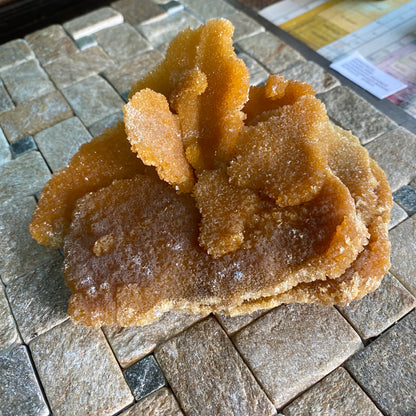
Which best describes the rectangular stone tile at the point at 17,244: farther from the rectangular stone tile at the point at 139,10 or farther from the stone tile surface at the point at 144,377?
the rectangular stone tile at the point at 139,10

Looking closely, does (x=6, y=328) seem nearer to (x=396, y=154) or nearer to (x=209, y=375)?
(x=209, y=375)

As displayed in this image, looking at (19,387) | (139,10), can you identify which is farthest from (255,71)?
(19,387)

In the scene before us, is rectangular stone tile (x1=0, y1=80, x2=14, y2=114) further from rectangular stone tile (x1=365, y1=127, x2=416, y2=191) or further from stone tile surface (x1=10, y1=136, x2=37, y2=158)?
rectangular stone tile (x1=365, y1=127, x2=416, y2=191)

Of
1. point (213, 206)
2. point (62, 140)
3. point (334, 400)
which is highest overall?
point (213, 206)

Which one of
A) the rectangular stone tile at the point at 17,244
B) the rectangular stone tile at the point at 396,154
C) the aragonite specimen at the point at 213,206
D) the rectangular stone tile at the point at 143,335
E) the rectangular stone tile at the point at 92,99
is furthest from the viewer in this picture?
the rectangular stone tile at the point at 92,99

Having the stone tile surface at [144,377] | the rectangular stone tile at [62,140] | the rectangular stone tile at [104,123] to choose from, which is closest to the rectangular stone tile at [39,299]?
the stone tile surface at [144,377]

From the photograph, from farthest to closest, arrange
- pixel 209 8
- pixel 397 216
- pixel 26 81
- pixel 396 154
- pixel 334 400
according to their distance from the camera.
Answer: pixel 209 8, pixel 26 81, pixel 396 154, pixel 397 216, pixel 334 400

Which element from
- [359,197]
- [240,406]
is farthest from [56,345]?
[359,197]
